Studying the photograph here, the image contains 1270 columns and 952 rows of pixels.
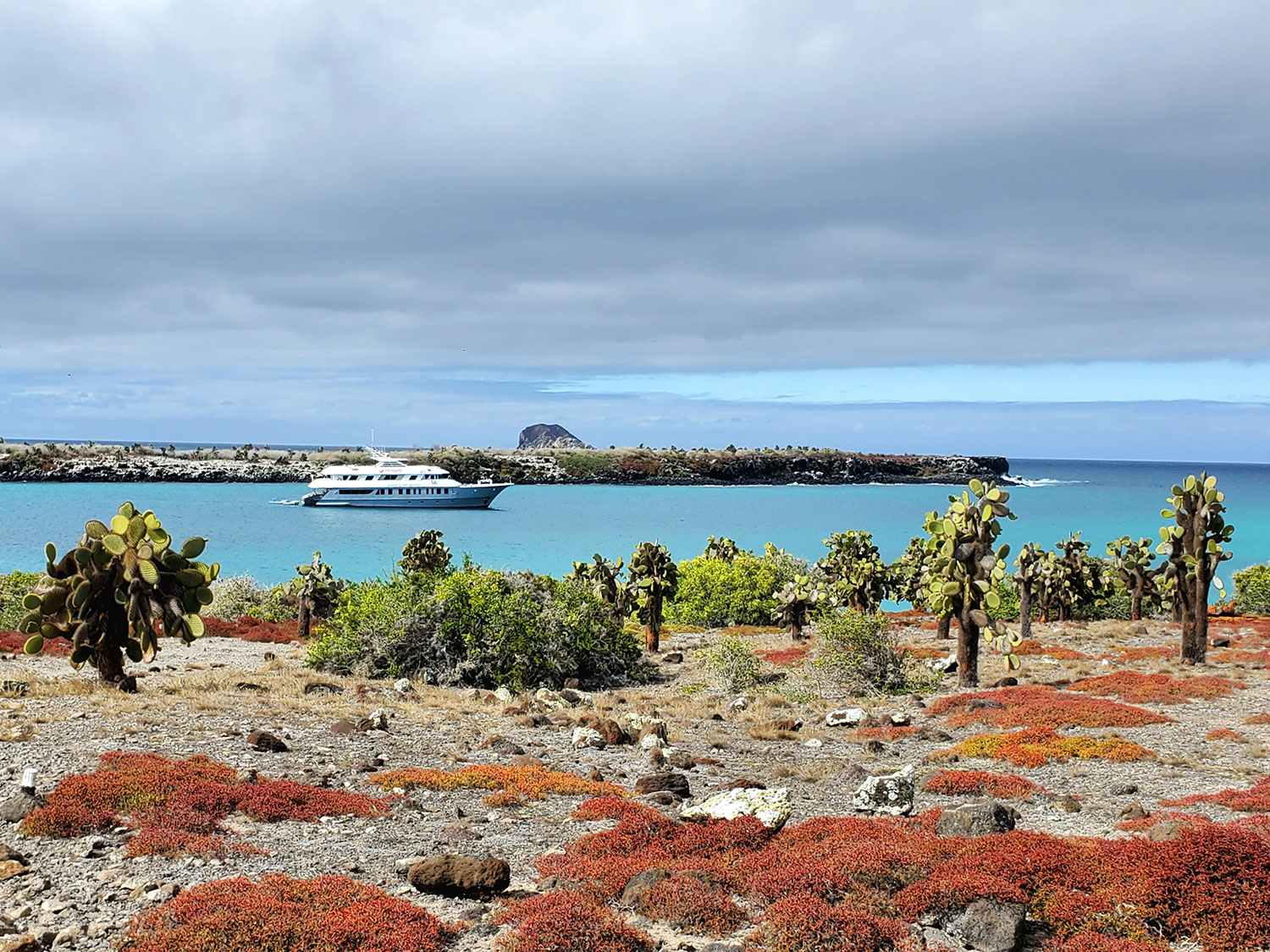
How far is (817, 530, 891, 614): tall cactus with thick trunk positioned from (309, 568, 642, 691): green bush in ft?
58.2

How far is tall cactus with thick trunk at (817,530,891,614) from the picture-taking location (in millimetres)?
37344

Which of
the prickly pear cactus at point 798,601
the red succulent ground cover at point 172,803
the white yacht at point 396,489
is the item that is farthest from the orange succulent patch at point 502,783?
the white yacht at point 396,489

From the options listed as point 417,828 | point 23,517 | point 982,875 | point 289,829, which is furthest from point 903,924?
point 23,517

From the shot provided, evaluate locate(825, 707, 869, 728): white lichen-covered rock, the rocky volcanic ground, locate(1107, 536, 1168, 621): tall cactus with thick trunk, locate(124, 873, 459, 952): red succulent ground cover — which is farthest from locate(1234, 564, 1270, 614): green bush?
locate(124, 873, 459, 952): red succulent ground cover

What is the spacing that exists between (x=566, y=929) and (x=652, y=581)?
2328 cm

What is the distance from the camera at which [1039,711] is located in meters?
16.7

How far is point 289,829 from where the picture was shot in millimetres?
9195

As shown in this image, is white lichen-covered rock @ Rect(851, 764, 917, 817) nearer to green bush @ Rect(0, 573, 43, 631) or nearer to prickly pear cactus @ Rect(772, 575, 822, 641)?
prickly pear cactus @ Rect(772, 575, 822, 641)

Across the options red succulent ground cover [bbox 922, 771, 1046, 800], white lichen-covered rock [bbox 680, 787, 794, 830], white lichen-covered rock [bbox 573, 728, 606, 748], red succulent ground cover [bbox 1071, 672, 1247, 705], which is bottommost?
red succulent ground cover [bbox 1071, 672, 1247, 705]

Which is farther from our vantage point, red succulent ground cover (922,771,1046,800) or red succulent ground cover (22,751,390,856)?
red succulent ground cover (922,771,1046,800)

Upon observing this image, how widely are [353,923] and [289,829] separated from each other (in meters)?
2.99

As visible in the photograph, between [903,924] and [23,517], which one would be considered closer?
[903,924]

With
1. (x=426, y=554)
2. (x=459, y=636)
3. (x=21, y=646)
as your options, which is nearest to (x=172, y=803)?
(x=459, y=636)

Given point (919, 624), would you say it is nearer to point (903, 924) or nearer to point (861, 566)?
point (861, 566)
